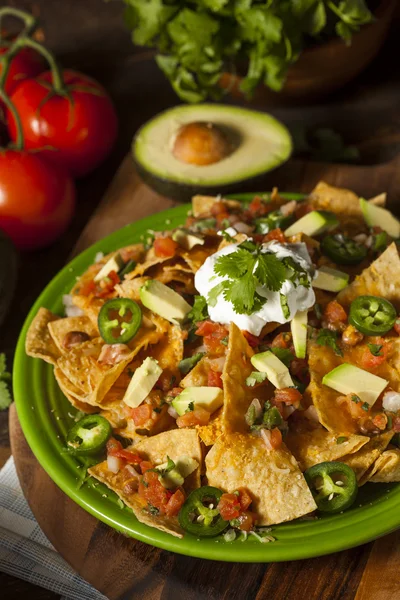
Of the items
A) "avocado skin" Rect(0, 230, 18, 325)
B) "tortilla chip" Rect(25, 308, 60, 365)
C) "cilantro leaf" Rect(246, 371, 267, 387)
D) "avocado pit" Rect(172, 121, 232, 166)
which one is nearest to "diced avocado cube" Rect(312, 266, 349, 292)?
"cilantro leaf" Rect(246, 371, 267, 387)

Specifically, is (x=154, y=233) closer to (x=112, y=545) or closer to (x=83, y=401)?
(x=83, y=401)

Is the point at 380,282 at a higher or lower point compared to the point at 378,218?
higher

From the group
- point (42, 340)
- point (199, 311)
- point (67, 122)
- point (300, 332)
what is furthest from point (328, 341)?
point (67, 122)

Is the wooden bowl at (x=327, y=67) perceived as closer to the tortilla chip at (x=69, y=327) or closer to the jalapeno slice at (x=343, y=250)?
the jalapeno slice at (x=343, y=250)

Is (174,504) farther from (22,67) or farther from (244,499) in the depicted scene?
(22,67)

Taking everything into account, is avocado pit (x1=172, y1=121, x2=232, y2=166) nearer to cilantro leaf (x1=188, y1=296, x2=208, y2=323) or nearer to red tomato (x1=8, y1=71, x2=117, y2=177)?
red tomato (x1=8, y1=71, x2=117, y2=177)

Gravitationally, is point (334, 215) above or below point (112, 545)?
above

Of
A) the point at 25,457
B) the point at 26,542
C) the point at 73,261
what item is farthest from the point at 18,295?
the point at 26,542
